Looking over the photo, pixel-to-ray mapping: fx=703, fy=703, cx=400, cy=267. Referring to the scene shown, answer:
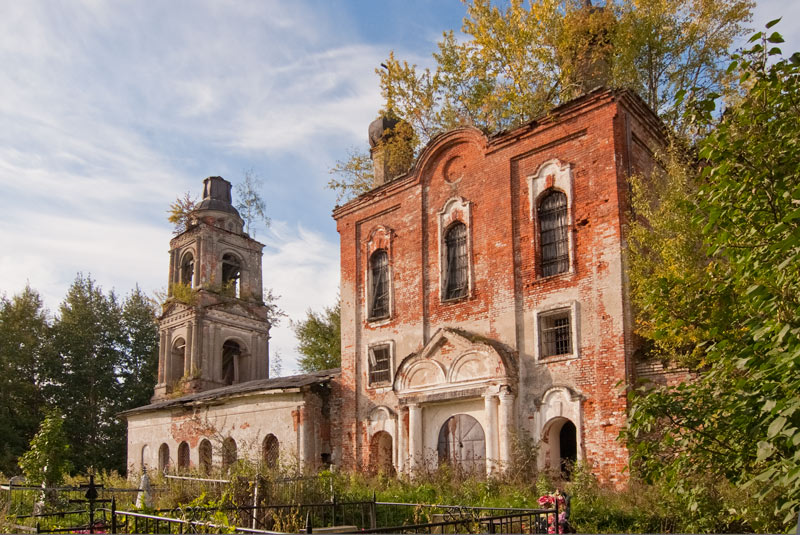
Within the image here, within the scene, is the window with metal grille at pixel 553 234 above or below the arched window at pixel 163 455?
above

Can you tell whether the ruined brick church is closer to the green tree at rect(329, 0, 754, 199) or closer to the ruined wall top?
the green tree at rect(329, 0, 754, 199)

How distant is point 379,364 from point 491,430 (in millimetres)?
4525

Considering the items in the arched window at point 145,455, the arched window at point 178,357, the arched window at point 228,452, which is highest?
the arched window at point 178,357

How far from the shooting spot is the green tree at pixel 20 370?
35.6m

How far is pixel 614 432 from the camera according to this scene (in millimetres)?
14289

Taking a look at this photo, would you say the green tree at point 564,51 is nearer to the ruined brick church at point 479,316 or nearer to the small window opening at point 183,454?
the ruined brick church at point 479,316

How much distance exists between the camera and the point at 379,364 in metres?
19.5

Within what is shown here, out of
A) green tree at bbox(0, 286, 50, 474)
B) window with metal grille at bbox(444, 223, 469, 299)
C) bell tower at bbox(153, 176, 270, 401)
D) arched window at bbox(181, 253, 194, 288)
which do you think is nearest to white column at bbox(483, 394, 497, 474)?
window with metal grille at bbox(444, 223, 469, 299)

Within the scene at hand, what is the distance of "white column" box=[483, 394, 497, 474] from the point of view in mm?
15803

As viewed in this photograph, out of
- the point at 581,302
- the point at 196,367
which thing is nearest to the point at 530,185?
the point at 581,302

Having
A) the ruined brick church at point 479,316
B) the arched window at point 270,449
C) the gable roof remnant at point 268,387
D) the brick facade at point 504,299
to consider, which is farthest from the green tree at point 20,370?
the brick facade at point 504,299

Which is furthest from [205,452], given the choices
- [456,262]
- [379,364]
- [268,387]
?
[456,262]

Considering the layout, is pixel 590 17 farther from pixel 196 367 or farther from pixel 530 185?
pixel 196 367

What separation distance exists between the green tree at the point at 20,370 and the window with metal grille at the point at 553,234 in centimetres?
2993
